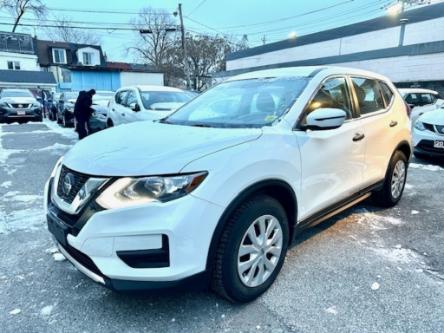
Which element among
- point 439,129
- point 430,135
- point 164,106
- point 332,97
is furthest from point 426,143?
point 164,106

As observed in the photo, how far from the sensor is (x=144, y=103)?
24.2 ft

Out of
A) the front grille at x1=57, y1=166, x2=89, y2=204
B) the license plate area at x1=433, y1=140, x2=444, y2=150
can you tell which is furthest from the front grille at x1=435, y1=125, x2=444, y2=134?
the front grille at x1=57, y1=166, x2=89, y2=204

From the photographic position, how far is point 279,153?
2.45m

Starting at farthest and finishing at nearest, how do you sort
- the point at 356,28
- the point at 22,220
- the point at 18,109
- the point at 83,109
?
1. the point at 356,28
2. the point at 18,109
3. the point at 83,109
4. the point at 22,220

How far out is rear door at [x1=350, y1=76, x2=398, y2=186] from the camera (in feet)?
11.6

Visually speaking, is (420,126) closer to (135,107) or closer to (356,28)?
(135,107)

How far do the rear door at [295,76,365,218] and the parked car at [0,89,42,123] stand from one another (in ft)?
52.4

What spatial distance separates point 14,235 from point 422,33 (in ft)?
86.6

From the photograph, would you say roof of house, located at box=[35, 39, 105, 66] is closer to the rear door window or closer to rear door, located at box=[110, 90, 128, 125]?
rear door, located at box=[110, 90, 128, 125]

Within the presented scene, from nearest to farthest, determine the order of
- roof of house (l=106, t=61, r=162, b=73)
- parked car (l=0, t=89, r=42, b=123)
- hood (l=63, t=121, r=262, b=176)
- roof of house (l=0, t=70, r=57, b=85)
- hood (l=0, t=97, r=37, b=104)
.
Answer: hood (l=63, t=121, r=262, b=176), parked car (l=0, t=89, r=42, b=123), hood (l=0, t=97, r=37, b=104), roof of house (l=106, t=61, r=162, b=73), roof of house (l=0, t=70, r=57, b=85)

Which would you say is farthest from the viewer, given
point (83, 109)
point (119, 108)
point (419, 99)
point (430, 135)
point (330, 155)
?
point (419, 99)

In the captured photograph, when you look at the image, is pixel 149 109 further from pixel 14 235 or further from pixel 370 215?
pixel 370 215

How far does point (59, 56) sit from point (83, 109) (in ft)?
118

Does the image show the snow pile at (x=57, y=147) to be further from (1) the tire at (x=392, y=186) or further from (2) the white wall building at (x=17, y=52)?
(2) the white wall building at (x=17, y=52)
